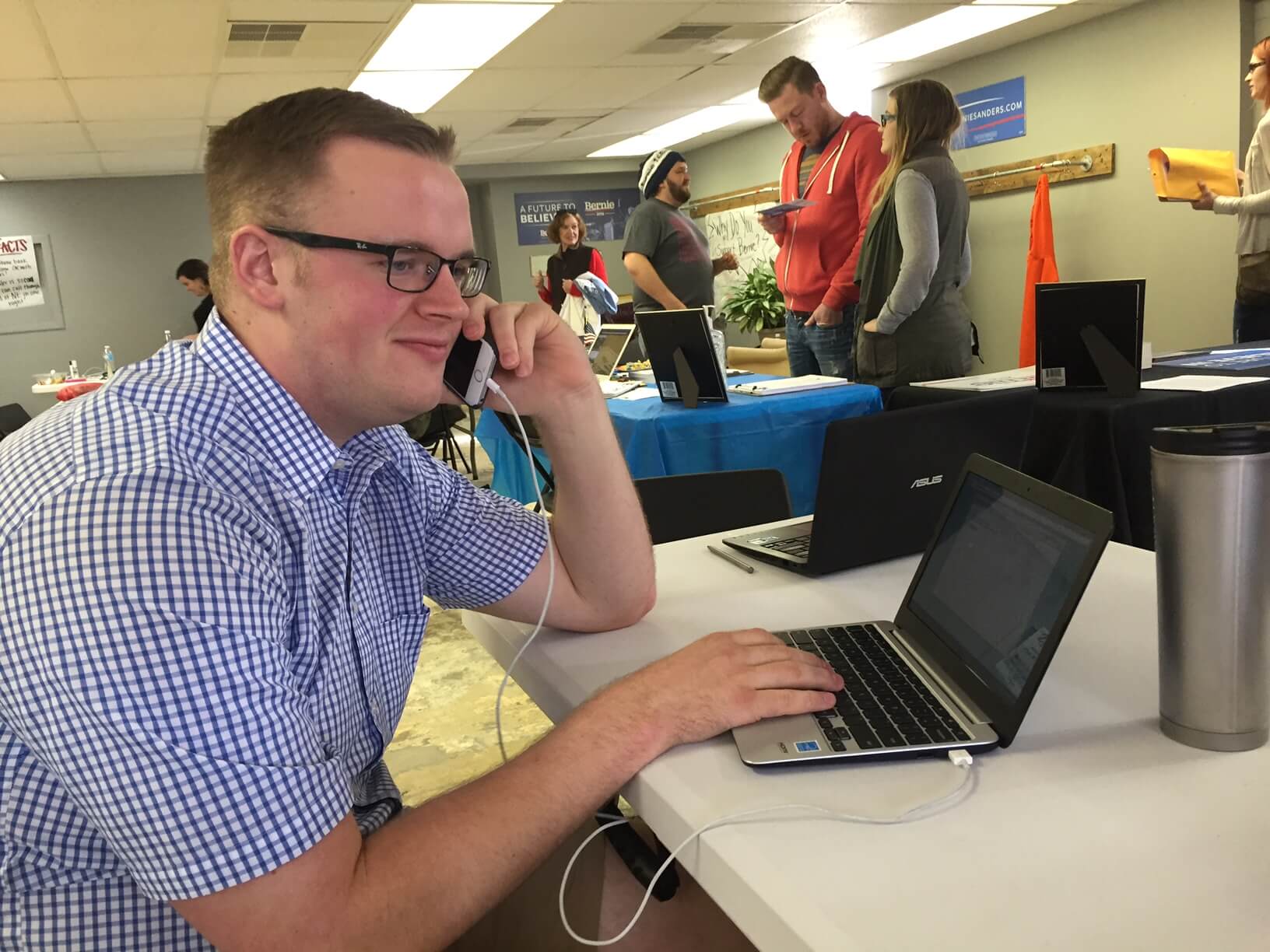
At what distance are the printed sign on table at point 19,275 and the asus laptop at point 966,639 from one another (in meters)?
11.0

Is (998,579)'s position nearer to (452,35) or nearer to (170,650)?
(170,650)

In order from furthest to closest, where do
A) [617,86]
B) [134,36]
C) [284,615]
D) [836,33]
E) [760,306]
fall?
[760,306]
[617,86]
[836,33]
[134,36]
[284,615]

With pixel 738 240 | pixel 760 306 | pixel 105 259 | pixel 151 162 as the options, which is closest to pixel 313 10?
pixel 151 162

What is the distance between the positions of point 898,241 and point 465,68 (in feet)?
13.0

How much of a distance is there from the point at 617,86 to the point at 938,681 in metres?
7.09

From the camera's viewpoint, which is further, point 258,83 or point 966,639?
point 258,83

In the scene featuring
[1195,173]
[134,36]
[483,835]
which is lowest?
[483,835]

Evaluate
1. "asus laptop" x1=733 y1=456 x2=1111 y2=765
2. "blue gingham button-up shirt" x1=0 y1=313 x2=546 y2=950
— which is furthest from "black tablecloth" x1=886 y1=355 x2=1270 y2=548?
"blue gingham button-up shirt" x1=0 y1=313 x2=546 y2=950

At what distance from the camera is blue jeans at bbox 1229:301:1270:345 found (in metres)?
4.25

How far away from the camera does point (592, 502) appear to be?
1.35 metres

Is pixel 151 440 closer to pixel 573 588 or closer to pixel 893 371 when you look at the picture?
pixel 573 588

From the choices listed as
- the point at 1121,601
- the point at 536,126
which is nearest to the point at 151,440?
the point at 1121,601

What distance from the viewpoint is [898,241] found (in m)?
3.41

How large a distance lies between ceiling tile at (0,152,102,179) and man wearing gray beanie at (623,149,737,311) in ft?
20.3
